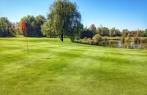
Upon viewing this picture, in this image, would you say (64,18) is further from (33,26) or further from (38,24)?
(38,24)

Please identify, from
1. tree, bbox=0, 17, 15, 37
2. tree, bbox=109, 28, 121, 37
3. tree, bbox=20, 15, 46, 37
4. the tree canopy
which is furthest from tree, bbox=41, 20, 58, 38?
tree, bbox=109, 28, 121, 37

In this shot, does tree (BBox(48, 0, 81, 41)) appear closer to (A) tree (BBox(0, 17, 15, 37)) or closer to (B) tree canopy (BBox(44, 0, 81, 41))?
(B) tree canopy (BBox(44, 0, 81, 41))

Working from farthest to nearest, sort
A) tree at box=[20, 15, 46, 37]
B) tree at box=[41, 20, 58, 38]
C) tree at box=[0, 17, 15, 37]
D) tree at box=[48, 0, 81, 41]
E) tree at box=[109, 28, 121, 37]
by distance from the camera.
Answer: tree at box=[109, 28, 121, 37]
tree at box=[20, 15, 46, 37]
tree at box=[0, 17, 15, 37]
tree at box=[41, 20, 58, 38]
tree at box=[48, 0, 81, 41]

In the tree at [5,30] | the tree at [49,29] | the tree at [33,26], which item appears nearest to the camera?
the tree at [49,29]

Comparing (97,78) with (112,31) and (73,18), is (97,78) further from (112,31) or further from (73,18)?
(112,31)

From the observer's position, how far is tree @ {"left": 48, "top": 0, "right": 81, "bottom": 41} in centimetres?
6362

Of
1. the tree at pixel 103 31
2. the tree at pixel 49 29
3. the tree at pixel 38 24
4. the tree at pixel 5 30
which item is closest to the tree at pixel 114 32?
the tree at pixel 103 31

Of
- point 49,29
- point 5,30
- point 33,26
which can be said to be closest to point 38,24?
point 33,26

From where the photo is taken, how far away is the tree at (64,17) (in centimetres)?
6362

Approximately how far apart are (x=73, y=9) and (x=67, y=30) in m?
5.82

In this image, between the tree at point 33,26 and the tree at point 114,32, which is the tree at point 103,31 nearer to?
the tree at point 114,32

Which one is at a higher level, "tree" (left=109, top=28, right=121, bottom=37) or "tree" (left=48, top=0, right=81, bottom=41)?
"tree" (left=48, top=0, right=81, bottom=41)

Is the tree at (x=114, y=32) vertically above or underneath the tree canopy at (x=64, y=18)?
underneath

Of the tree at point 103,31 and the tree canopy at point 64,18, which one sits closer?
the tree canopy at point 64,18
